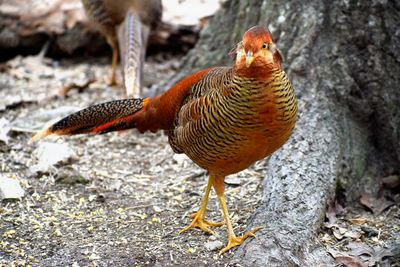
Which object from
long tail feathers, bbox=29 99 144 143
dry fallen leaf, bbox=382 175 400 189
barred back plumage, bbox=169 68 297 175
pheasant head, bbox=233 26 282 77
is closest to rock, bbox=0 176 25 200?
long tail feathers, bbox=29 99 144 143

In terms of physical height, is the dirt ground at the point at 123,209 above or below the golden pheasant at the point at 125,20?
below

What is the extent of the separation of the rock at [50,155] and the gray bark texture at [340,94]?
58.3 inches

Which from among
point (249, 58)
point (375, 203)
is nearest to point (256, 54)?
point (249, 58)

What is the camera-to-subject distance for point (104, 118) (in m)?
3.76

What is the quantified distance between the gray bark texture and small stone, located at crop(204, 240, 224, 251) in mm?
416

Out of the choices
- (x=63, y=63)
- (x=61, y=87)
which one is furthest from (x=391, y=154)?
(x=63, y=63)

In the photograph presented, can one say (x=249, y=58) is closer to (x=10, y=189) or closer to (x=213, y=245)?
(x=213, y=245)

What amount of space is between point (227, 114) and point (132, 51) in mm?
2679

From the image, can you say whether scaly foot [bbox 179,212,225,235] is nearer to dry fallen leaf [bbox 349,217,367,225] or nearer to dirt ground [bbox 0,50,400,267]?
dirt ground [bbox 0,50,400,267]

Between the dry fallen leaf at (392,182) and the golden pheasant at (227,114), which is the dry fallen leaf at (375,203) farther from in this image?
the golden pheasant at (227,114)

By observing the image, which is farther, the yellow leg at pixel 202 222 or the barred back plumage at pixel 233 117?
the yellow leg at pixel 202 222

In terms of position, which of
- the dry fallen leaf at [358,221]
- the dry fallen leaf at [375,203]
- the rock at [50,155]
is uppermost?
the dry fallen leaf at [375,203]

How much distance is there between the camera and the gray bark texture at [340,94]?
3898mm

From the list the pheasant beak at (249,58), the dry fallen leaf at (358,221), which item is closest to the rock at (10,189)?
the pheasant beak at (249,58)
